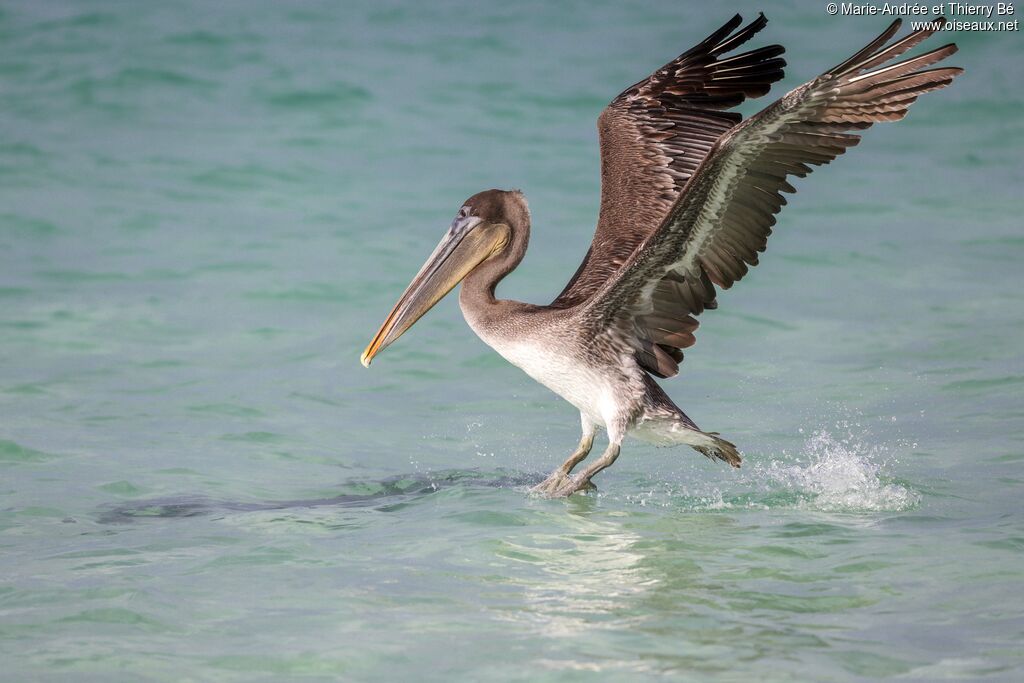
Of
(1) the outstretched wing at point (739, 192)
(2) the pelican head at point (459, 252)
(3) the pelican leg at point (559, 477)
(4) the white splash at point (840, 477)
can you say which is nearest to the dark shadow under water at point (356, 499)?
(3) the pelican leg at point (559, 477)

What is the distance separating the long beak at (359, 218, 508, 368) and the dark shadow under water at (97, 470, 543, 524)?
0.61m

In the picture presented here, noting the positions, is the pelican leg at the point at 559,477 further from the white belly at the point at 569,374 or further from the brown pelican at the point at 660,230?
the white belly at the point at 569,374

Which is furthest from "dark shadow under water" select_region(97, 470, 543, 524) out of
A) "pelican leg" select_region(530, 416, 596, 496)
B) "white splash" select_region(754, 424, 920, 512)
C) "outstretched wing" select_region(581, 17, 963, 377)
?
"white splash" select_region(754, 424, 920, 512)

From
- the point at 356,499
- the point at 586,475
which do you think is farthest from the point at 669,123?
the point at 356,499

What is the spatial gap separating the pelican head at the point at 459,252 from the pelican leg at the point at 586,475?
3.36 feet

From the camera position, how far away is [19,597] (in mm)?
4660

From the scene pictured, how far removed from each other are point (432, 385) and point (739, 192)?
10.4 feet

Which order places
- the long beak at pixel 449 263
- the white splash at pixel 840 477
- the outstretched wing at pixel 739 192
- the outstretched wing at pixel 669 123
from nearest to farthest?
the outstretched wing at pixel 739 192
the white splash at pixel 840 477
the long beak at pixel 449 263
the outstretched wing at pixel 669 123

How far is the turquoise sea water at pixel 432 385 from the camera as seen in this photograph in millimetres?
4379

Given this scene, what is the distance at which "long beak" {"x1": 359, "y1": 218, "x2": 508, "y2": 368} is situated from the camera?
6.28m

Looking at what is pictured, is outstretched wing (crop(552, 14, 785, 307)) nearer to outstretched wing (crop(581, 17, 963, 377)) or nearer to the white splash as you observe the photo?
outstretched wing (crop(581, 17, 963, 377))

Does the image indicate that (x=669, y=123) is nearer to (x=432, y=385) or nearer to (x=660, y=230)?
(x=660, y=230)

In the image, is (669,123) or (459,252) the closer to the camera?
(459,252)

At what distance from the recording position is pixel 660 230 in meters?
5.38
